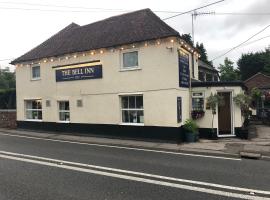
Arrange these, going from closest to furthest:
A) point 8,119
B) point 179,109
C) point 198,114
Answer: point 179,109
point 198,114
point 8,119

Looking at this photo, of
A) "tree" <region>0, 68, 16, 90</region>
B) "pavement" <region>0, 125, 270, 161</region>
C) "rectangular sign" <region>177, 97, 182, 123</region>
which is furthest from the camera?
"tree" <region>0, 68, 16, 90</region>

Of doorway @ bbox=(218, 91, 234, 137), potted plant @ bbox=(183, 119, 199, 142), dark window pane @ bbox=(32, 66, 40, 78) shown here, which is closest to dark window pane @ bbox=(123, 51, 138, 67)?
potted plant @ bbox=(183, 119, 199, 142)

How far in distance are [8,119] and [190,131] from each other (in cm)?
1420

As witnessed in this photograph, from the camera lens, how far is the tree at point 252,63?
6497cm

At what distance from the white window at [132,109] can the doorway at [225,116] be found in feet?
13.6

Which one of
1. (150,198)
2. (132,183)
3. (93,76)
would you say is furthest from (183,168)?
(93,76)

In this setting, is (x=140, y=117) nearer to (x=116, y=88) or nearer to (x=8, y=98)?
(x=116, y=88)

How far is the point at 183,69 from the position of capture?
16062 millimetres

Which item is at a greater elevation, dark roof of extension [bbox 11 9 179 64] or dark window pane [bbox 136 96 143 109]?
dark roof of extension [bbox 11 9 179 64]

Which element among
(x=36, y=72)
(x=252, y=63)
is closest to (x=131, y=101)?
(x=36, y=72)

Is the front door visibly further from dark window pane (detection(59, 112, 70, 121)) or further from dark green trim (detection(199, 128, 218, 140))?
dark window pane (detection(59, 112, 70, 121))

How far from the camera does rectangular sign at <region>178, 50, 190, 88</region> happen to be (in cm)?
1556

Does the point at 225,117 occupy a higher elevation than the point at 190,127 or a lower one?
higher

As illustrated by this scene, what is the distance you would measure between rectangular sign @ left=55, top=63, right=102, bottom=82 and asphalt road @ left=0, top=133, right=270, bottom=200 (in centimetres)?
646
